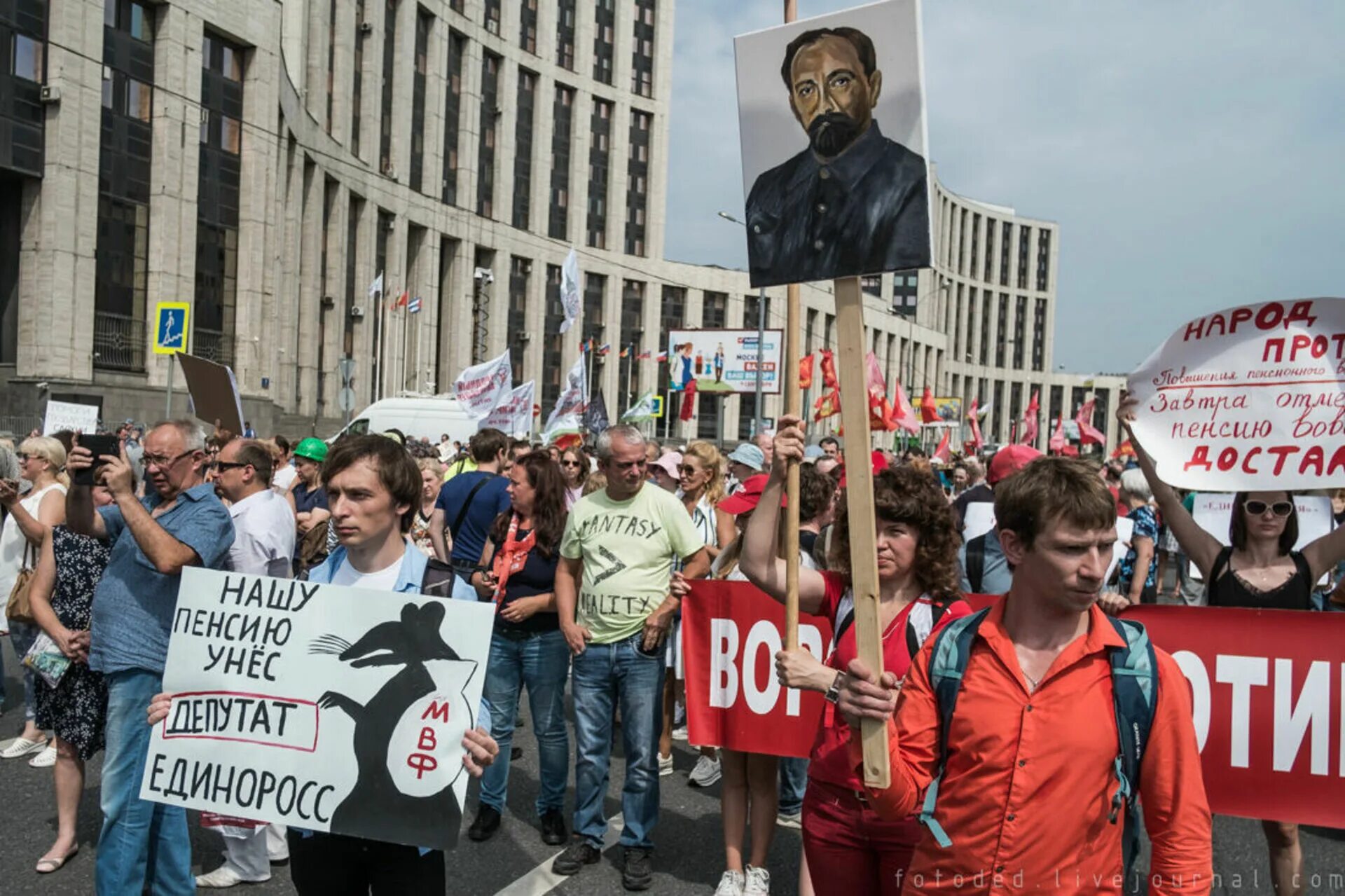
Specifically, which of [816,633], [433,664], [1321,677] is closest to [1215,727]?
[1321,677]

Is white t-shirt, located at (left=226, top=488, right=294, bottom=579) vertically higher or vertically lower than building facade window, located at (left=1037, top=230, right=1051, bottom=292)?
lower

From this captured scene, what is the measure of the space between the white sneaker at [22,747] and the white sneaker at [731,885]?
4.35m

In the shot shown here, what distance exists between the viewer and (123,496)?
3.80 meters

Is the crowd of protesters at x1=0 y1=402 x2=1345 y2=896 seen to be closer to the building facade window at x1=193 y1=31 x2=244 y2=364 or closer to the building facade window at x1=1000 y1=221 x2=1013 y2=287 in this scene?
the building facade window at x1=193 y1=31 x2=244 y2=364

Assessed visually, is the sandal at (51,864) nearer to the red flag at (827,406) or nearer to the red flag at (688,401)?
the red flag at (827,406)

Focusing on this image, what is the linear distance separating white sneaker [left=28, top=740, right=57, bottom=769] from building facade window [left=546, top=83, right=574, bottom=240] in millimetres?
57649

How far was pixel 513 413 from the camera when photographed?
17891 mm

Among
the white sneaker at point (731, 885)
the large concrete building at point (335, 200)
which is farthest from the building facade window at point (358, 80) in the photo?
the white sneaker at point (731, 885)

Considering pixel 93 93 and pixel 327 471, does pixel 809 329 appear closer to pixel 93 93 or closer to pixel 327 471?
pixel 93 93

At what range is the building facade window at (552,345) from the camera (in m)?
62.7

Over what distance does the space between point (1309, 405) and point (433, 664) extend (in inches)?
131

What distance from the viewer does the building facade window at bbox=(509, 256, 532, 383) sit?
59.4m

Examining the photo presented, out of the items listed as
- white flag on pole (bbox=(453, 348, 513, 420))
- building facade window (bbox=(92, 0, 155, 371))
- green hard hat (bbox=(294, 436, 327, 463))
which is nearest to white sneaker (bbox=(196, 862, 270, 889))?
green hard hat (bbox=(294, 436, 327, 463))

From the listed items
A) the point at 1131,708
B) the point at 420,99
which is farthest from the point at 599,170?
the point at 1131,708
